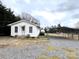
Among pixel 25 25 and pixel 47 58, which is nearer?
pixel 47 58

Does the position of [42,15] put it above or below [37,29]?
above

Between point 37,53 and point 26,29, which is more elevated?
point 26,29

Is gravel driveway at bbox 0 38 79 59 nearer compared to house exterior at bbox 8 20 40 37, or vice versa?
gravel driveway at bbox 0 38 79 59

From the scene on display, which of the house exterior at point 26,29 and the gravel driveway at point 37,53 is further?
the house exterior at point 26,29

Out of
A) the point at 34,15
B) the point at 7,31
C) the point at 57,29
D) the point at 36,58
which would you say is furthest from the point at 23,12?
the point at 36,58

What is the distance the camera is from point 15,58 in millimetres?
9508

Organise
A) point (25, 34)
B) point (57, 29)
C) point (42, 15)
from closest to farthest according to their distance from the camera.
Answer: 1. point (25, 34)
2. point (42, 15)
3. point (57, 29)

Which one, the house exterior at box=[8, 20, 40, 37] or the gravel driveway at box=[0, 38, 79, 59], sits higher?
the house exterior at box=[8, 20, 40, 37]

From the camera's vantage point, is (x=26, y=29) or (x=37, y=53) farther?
(x=26, y=29)

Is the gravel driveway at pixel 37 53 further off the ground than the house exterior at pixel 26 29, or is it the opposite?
the house exterior at pixel 26 29

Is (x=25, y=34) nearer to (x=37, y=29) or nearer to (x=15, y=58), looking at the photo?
(x=37, y=29)

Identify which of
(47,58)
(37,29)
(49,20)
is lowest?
(47,58)

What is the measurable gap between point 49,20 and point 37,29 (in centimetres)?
3187

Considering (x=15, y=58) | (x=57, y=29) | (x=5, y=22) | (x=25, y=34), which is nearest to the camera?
(x=15, y=58)
